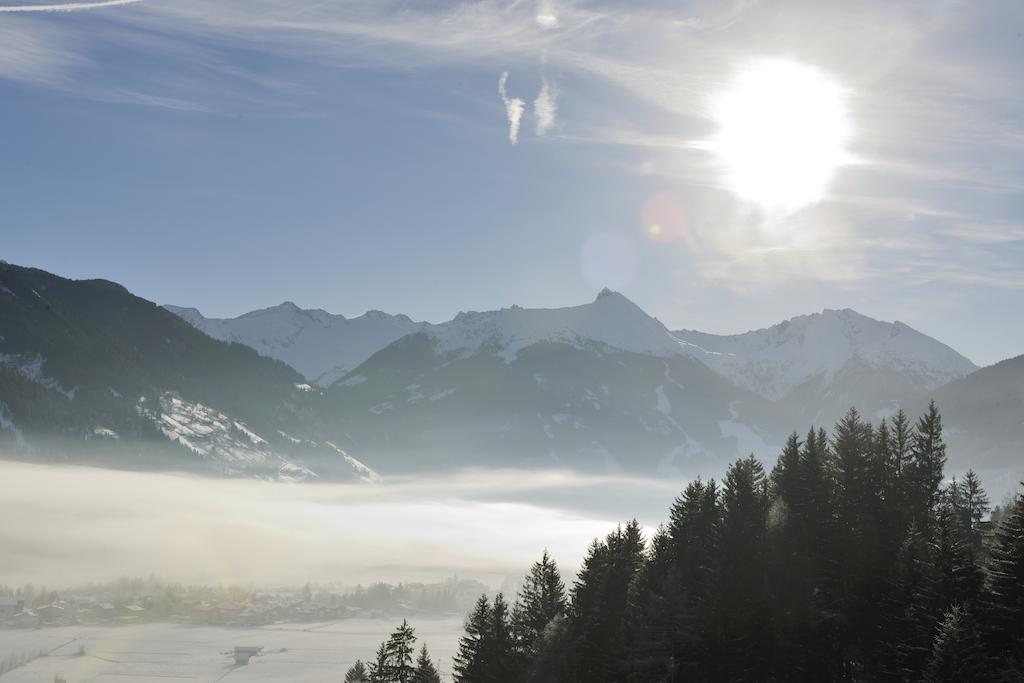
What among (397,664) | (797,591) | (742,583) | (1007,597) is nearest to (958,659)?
(1007,597)

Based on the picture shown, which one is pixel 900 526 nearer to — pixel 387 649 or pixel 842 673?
pixel 842 673

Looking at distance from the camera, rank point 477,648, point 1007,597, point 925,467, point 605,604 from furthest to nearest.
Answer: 1. point 925,467
2. point 477,648
3. point 605,604
4. point 1007,597

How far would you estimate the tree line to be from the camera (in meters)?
55.0

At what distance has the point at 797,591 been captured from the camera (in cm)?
6700

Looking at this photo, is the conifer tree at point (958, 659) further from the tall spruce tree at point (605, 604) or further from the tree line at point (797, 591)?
the tall spruce tree at point (605, 604)

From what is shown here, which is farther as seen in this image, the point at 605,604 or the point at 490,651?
the point at 490,651

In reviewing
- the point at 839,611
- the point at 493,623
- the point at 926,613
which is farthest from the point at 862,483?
the point at 493,623

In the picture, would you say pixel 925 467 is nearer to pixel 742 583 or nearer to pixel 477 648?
pixel 742 583

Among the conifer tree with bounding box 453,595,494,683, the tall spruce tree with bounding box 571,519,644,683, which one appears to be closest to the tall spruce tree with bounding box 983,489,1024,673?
the tall spruce tree with bounding box 571,519,644,683

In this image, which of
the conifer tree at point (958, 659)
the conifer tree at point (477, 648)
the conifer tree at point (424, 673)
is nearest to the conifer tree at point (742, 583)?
the conifer tree at point (958, 659)

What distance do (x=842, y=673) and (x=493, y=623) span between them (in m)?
33.1

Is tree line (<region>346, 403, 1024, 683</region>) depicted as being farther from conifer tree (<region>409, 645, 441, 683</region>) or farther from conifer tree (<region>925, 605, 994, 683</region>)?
conifer tree (<region>409, 645, 441, 683</region>)

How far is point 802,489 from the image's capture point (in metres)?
78.2

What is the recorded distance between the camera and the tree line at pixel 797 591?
5503cm
